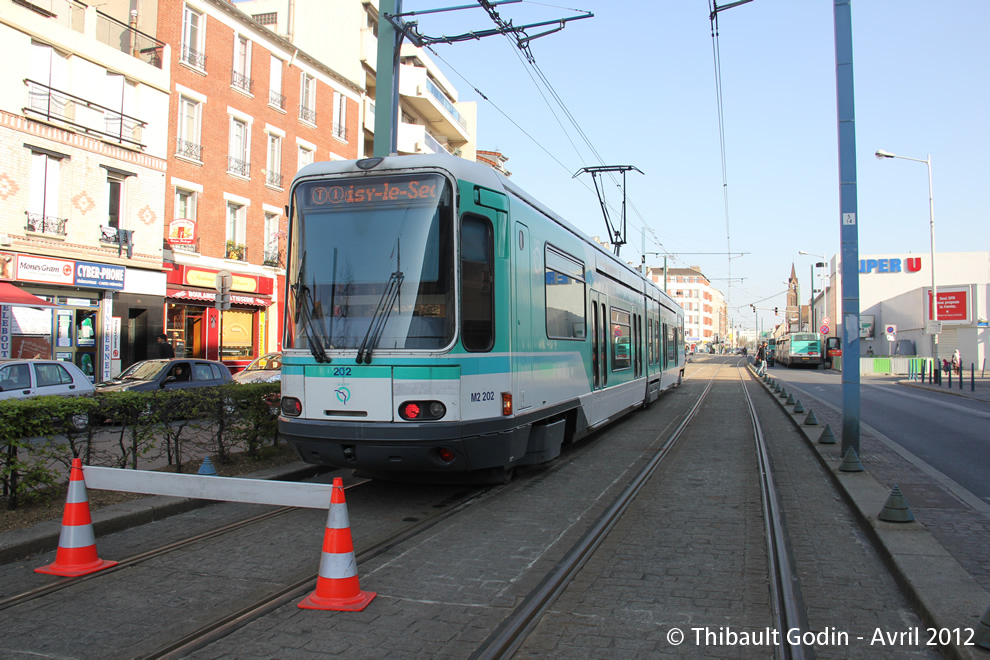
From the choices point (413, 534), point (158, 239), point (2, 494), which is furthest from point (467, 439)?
point (158, 239)

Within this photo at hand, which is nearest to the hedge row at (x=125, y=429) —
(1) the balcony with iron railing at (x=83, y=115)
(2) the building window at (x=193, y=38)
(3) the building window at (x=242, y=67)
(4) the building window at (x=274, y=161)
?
(1) the balcony with iron railing at (x=83, y=115)

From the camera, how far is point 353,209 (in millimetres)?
6309

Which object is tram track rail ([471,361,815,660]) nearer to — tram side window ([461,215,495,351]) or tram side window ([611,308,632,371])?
tram side window ([461,215,495,351])

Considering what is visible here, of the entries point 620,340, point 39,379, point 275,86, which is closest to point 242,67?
point 275,86

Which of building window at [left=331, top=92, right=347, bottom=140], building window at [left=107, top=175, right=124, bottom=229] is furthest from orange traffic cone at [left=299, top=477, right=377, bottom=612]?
building window at [left=331, top=92, right=347, bottom=140]

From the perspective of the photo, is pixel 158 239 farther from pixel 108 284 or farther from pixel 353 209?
pixel 353 209

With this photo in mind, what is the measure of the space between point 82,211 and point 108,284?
2.16m

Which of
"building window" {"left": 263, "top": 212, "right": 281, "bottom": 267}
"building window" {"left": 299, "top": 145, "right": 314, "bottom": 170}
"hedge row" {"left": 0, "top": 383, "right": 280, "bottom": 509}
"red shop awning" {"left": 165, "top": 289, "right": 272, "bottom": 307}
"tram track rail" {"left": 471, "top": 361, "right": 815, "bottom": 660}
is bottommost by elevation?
"tram track rail" {"left": 471, "top": 361, "right": 815, "bottom": 660}

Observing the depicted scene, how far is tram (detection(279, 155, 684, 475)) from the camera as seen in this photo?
5918mm

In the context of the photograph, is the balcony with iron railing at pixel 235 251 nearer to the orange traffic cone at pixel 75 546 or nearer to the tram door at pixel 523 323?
the tram door at pixel 523 323

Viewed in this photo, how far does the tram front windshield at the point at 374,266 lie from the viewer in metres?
5.99

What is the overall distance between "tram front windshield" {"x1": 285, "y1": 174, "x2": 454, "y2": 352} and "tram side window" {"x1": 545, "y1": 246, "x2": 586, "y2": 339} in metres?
2.17

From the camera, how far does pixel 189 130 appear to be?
2277 cm

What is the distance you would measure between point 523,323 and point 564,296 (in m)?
1.79
